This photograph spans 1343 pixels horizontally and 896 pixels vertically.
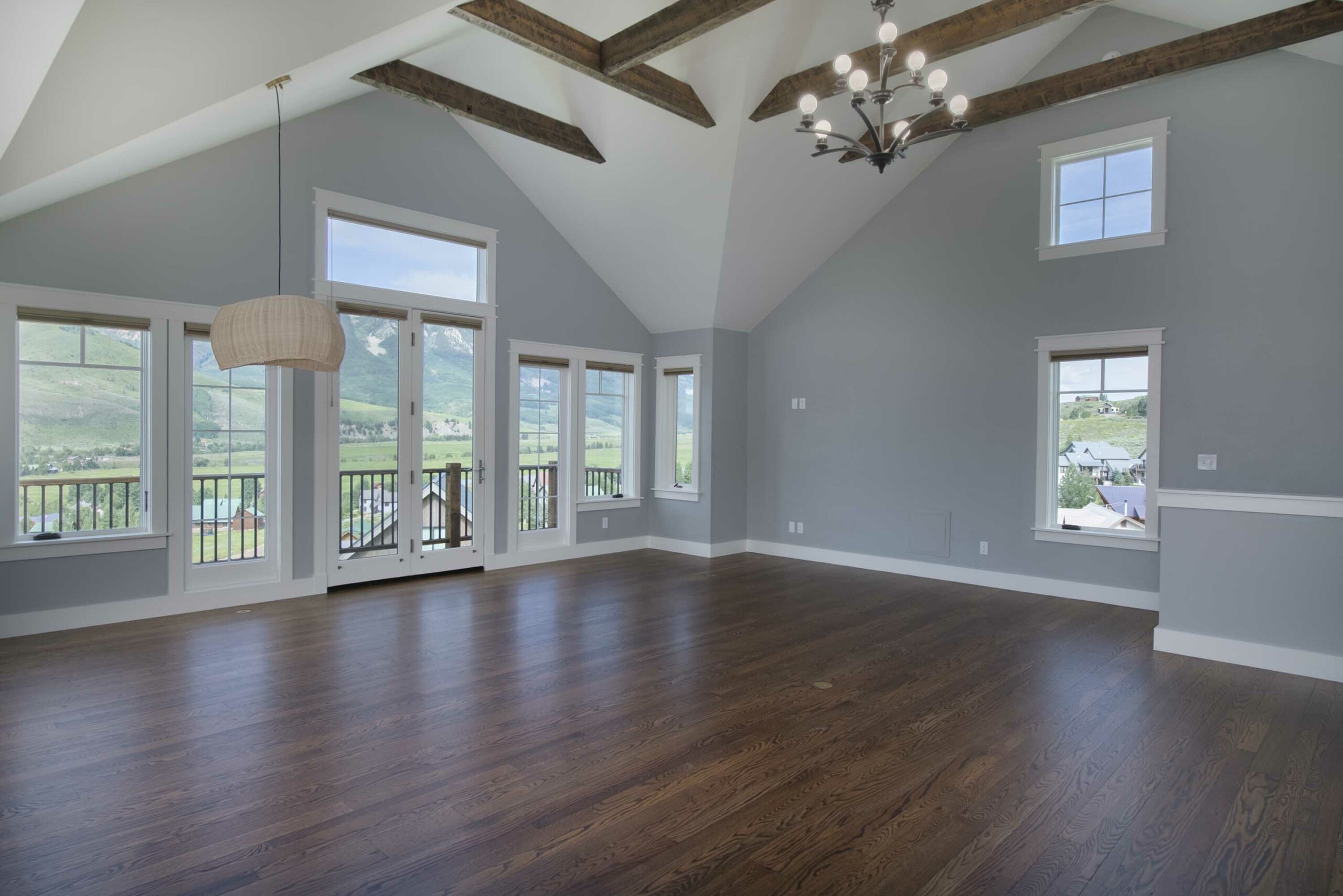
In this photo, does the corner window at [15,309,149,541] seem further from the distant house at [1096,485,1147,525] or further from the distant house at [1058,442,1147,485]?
the distant house at [1096,485,1147,525]

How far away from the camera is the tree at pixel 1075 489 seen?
5871mm

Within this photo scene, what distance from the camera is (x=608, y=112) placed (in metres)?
5.88

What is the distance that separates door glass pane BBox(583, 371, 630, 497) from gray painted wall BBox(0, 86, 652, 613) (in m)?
0.53

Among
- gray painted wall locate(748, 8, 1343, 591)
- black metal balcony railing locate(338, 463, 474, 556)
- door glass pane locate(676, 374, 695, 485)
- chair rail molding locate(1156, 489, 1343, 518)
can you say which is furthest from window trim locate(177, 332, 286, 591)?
chair rail molding locate(1156, 489, 1343, 518)

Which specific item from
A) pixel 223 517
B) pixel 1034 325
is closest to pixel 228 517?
pixel 223 517

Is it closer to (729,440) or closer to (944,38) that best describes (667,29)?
(944,38)

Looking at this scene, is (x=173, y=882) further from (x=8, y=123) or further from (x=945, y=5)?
(x=945, y=5)

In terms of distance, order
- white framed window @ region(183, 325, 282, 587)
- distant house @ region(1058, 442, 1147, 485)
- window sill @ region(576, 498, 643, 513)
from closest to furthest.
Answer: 1. white framed window @ region(183, 325, 282, 587)
2. distant house @ region(1058, 442, 1147, 485)
3. window sill @ region(576, 498, 643, 513)

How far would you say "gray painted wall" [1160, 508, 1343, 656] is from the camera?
12.9ft

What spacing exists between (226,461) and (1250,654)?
22.6ft

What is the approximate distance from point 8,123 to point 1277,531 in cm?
660

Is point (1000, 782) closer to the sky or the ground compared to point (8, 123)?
closer to the ground

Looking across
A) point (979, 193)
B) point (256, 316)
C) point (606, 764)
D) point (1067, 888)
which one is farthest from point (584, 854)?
point (979, 193)

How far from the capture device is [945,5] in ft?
16.0
